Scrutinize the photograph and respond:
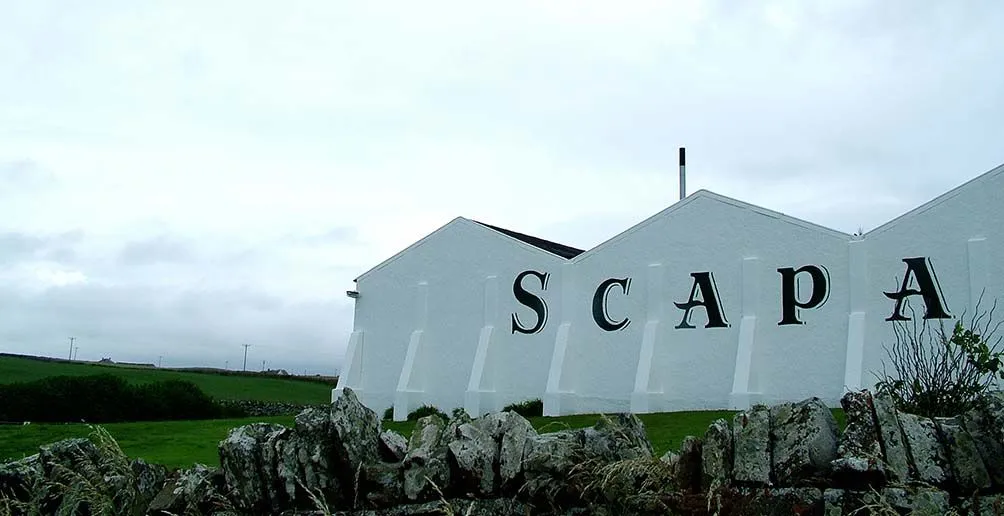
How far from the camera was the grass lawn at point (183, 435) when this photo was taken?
57.8 ft

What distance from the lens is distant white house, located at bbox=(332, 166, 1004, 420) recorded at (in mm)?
24469

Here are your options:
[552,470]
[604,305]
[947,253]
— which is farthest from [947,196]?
[552,470]

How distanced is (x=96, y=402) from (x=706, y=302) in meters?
24.4

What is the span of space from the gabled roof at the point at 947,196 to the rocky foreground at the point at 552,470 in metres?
18.5

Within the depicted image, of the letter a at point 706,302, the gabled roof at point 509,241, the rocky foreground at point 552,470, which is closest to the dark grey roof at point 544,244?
the gabled roof at point 509,241

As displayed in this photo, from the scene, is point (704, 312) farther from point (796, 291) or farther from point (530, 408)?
point (530, 408)

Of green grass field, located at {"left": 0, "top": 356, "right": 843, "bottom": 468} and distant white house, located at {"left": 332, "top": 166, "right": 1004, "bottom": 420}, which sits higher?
distant white house, located at {"left": 332, "top": 166, "right": 1004, "bottom": 420}

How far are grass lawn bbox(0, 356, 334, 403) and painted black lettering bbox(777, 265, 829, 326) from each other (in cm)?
2694

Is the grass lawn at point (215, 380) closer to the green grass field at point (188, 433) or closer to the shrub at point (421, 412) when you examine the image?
the green grass field at point (188, 433)

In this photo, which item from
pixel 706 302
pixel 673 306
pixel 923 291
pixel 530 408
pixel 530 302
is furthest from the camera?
pixel 530 302

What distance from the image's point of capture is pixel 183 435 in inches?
958

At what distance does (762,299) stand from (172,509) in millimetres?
19840

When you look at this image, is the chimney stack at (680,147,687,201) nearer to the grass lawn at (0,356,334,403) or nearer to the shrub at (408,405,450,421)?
the shrub at (408,405,450,421)

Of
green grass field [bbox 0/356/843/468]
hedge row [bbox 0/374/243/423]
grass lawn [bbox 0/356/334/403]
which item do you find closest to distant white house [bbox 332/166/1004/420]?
green grass field [bbox 0/356/843/468]
